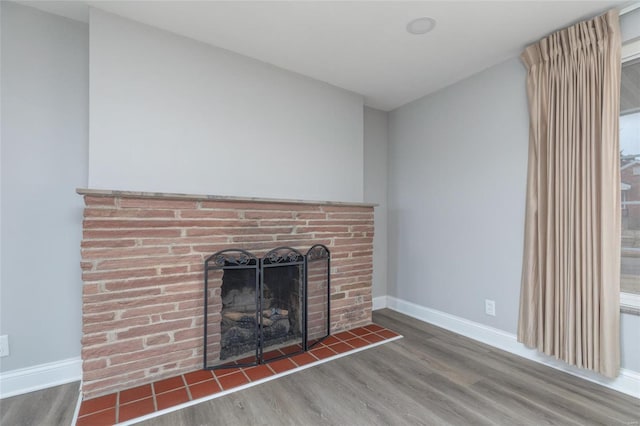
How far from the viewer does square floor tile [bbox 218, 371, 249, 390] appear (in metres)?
2.02

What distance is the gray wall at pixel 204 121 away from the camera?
6.80ft

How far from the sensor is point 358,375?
7.18 ft

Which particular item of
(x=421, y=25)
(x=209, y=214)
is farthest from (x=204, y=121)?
(x=421, y=25)

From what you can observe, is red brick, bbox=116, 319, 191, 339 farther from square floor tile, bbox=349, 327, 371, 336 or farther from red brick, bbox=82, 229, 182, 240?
square floor tile, bbox=349, 327, 371, 336

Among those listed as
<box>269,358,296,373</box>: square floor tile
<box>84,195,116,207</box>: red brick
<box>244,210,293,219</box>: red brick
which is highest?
<box>84,195,116,207</box>: red brick

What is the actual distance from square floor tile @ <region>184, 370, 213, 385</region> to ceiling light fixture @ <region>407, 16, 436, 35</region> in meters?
2.79

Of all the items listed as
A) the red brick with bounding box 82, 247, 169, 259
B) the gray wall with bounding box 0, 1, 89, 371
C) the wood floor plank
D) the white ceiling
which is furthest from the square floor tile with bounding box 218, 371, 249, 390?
the white ceiling

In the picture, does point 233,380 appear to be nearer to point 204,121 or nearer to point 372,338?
point 372,338

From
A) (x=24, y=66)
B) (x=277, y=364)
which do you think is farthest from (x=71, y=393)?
(x=24, y=66)

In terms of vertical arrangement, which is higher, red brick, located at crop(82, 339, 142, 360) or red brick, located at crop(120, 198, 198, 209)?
red brick, located at crop(120, 198, 198, 209)

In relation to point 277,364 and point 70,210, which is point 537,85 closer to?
point 277,364

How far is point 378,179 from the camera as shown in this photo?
3789 mm

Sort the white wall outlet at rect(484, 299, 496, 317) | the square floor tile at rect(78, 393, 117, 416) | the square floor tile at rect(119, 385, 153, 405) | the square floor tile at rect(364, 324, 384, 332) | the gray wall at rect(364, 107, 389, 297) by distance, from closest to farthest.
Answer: the square floor tile at rect(78, 393, 117, 416), the square floor tile at rect(119, 385, 153, 405), the white wall outlet at rect(484, 299, 496, 317), the square floor tile at rect(364, 324, 384, 332), the gray wall at rect(364, 107, 389, 297)

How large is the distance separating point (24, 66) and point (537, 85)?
140 inches
